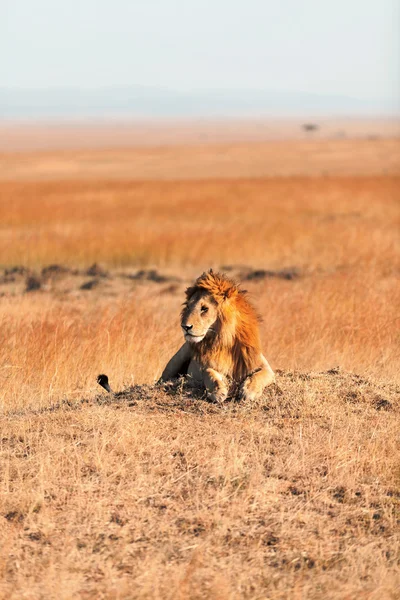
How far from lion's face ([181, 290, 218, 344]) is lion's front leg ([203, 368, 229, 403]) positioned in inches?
10.3

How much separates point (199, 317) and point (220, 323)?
216 millimetres

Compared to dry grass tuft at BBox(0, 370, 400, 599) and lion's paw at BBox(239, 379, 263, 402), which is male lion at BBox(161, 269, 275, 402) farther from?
dry grass tuft at BBox(0, 370, 400, 599)

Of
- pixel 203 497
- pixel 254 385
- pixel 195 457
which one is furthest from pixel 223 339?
pixel 203 497

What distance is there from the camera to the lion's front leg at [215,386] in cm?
664

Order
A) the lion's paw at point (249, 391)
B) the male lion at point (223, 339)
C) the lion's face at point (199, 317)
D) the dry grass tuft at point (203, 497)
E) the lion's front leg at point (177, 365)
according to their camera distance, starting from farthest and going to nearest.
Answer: the lion's front leg at point (177, 365)
the lion's paw at point (249, 391)
the male lion at point (223, 339)
the lion's face at point (199, 317)
the dry grass tuft at point (203, 497)

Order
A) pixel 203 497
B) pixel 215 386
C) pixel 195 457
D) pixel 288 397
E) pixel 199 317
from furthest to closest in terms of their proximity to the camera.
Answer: pixel 288 397
pixel 215 386
pixel 199 317
pixel 195 457
pixel 203 497

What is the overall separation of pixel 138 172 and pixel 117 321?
45.9 m

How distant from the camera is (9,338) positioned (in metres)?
9.87

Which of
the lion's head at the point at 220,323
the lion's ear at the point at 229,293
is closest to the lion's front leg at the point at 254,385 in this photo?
the lion's head at the point at 220,323

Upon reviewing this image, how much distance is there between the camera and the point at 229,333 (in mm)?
6691

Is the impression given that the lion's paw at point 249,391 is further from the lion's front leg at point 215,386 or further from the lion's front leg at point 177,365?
the lion's front leg at point 177,365

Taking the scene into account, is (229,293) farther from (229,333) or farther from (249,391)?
(249,391)

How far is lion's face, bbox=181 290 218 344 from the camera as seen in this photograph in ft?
21.1

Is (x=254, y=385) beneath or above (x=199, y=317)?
beneath
